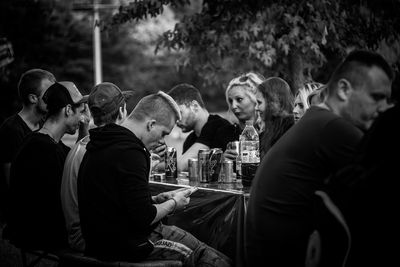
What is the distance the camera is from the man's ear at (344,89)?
10.0 feet

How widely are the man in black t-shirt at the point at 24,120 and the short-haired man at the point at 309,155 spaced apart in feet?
11.8

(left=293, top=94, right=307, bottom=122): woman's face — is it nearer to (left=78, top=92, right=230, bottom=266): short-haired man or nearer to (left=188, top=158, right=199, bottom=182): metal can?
(left=188, top=158, right=199, bottom=182): metal can

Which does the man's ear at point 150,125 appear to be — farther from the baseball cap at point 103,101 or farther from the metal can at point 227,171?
the metal can at point 227,171

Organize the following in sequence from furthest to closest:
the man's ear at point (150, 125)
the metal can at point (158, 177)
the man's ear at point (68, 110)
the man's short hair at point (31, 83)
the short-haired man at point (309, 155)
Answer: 1. the man's short hair at point (31, 83)
2. the metal can at point (158, 177)
3. the man's ear at point (68, 110)
4. the man's ear at point (150, 125)
5. the short-haired man at point (309, 155)

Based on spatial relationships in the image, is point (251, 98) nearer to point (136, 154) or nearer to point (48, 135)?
point (48, 135)

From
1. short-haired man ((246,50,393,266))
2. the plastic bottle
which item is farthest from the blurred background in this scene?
short-haired man ((246,50,393,266))

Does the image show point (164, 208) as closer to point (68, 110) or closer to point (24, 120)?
point (68, 110)

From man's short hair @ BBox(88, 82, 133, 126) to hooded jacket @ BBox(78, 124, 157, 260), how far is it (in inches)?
26.5

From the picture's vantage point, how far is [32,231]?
474cm

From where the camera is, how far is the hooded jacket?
379 centimetres

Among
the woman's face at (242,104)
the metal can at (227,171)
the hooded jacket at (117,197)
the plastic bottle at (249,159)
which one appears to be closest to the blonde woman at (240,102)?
the woman's face at (242,104)

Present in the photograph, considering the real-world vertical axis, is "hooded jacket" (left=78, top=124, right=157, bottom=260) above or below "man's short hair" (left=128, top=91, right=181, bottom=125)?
below

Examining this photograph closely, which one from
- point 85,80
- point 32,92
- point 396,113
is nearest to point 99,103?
point 32,92

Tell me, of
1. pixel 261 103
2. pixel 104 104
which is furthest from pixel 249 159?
pixel 104 104
